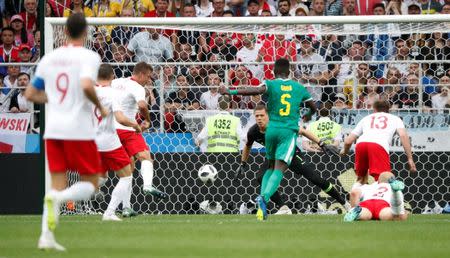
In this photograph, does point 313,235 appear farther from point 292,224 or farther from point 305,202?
point 305,202

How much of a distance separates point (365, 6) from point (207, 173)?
19.3 ft

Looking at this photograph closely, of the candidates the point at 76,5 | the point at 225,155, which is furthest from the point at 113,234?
the point at 76,5

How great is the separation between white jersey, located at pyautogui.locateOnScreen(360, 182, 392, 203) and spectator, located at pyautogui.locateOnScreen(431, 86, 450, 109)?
13.4 feet

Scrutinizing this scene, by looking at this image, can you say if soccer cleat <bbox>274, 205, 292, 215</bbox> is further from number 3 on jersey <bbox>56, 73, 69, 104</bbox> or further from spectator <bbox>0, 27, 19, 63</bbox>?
number 3 on jersey <bbox>56, 73, 69, 104</bbox>

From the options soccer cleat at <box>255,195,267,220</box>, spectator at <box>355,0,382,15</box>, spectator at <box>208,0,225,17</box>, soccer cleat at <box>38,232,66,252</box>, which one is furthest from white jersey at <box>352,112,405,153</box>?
spectator at <box>208,0,225,17</box>

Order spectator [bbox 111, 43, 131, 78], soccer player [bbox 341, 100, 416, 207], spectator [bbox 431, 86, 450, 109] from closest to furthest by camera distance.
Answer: soccer player [bbox 341, 100, 416, 207]
spectator [bbox 431, 86, 450, 109]
spectator [bbox 111, 43, 131, 78]

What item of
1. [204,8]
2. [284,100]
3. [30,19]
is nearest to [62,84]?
[284,100]

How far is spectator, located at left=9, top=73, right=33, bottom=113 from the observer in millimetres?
19041

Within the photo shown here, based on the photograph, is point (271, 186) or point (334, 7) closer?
point (271, 186)

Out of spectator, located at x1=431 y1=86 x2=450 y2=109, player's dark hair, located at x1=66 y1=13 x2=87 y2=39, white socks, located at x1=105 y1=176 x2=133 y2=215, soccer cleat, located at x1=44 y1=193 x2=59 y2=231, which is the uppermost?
player's dark hair, located at x1=66 y1=13 x2=87 y2=39

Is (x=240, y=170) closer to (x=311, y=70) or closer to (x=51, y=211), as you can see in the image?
(x=311, y=70)

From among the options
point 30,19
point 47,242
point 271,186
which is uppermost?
point 30,19

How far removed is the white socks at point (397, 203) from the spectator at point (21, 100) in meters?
7.42

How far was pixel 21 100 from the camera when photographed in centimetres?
1947
